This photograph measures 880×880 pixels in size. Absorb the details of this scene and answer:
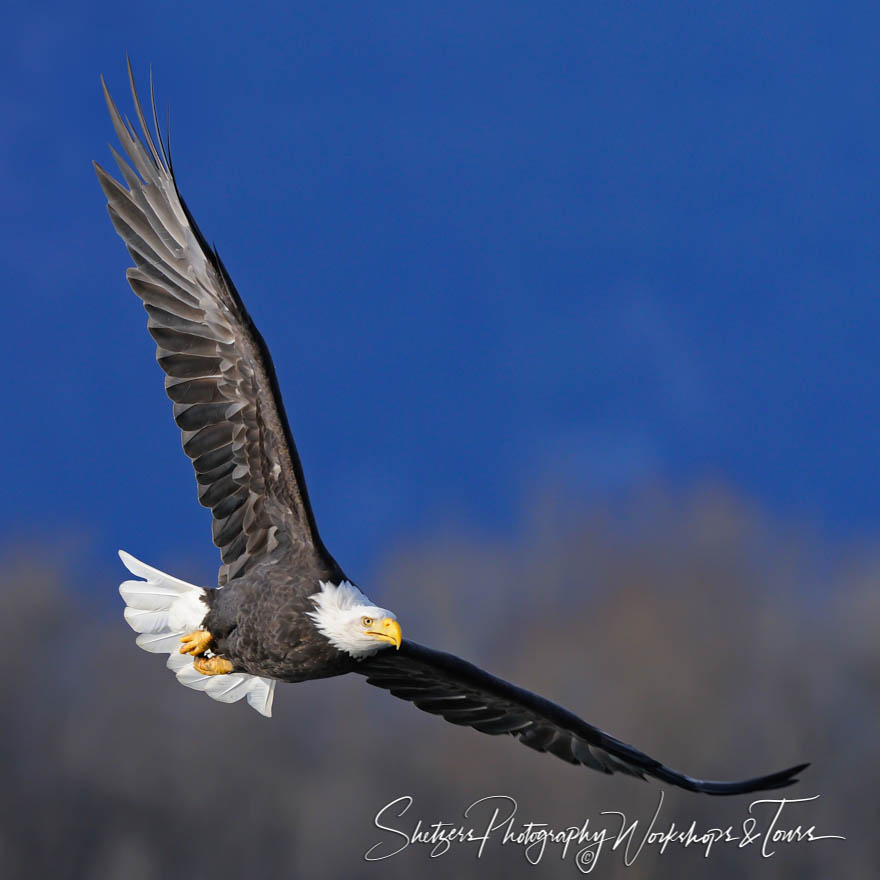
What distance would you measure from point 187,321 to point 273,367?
72cm

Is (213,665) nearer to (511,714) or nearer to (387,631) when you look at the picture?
(387,631)

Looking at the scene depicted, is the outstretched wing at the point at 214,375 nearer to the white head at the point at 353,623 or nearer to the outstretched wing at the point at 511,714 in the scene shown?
the white head at the point at 353,623

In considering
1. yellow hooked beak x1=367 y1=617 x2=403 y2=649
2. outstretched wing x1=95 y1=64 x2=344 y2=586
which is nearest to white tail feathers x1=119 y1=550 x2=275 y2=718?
outstretched wing x1=95 y1=64 x2=344 y2=586

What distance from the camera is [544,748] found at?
10.4 m

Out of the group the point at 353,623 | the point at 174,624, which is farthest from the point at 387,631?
the point at 174,624

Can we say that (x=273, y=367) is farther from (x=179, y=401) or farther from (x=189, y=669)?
(x=189, y=669)

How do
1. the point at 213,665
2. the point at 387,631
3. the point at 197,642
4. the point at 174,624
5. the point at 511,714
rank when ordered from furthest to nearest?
1. the point at 511,714
2. the point at 174,624
3. the point at 213,665
4. the point at 197,642
5. the point at 387,631

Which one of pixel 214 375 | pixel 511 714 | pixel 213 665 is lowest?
pixel 213 665

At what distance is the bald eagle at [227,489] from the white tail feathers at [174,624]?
0.04 ft

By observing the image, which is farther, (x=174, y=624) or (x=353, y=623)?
(x=174, y=624)

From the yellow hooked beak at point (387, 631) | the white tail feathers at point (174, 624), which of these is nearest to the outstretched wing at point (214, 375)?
the white tail feathers at point (174, 624)

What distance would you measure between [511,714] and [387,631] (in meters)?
2.68

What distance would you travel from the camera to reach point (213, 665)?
28.9ft

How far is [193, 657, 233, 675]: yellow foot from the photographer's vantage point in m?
8.74
